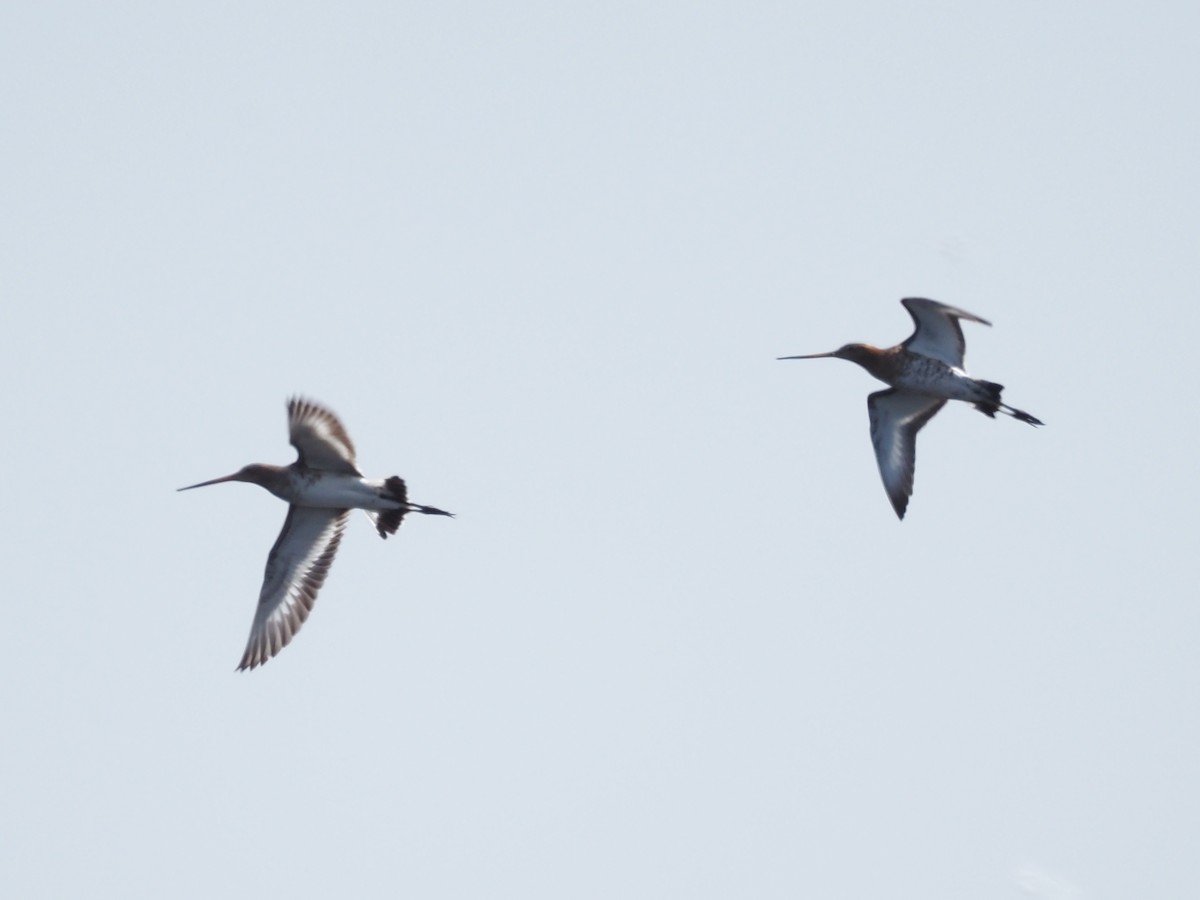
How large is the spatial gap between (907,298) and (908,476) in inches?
108

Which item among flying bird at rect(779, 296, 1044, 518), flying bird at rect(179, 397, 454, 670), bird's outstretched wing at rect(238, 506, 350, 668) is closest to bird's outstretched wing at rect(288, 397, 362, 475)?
flying bird at rect(179, 397, 454, 670)

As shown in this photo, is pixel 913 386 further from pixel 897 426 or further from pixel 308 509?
pixel 308 509

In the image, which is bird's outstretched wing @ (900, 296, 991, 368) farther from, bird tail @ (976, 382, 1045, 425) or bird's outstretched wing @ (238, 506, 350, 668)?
bird's outstretched wing @ (238, 506, 350, 668)

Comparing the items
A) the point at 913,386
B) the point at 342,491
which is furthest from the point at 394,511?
the point at 913,386

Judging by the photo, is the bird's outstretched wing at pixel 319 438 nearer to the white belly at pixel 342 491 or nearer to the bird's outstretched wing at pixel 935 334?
the white belly at pixel 342 491

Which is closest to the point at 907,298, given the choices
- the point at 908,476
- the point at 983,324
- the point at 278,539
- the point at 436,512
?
the point at 983,324

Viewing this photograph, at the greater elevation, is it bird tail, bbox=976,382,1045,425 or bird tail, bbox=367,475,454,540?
bird tail, bbox=976,382,1045,425

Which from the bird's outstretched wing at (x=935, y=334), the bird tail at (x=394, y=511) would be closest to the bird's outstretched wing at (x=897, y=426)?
the bird's outstretched wing at (x=935, y=334)

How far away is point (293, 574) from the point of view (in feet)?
78.8

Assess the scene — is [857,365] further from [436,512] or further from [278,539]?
[278,539]

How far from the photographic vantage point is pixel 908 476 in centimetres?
2555

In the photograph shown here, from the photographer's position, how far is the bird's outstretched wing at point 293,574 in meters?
23.8

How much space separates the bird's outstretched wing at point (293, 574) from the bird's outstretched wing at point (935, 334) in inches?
297

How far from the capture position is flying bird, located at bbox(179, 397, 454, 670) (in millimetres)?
22500
